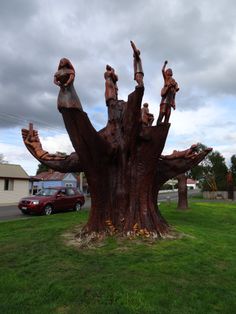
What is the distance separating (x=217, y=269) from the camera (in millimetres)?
6801

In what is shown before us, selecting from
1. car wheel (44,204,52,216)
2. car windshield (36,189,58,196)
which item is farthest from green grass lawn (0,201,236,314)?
car windshield (36,189,58,196)

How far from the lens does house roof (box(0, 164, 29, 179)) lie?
3678cm

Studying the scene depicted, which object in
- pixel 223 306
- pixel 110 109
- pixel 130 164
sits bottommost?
pixel 223 306

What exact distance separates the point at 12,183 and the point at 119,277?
33.2 meters

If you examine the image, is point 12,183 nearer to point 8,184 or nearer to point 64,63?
point 8,184

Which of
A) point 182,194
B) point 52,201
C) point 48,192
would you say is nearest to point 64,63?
point 182,194

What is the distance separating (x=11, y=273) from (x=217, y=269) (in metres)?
3.65

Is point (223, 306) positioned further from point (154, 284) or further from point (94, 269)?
point (94, 269)

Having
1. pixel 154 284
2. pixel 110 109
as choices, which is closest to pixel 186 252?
pixel 154 284

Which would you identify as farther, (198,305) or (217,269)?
(217,269)

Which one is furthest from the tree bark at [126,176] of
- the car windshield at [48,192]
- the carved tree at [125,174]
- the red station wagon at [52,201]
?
the car windshield at [48,192]

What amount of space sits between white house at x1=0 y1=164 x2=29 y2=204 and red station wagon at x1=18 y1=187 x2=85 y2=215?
1479cm

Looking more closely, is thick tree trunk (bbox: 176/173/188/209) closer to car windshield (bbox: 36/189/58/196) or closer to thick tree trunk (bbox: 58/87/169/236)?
car windshield (bbox: 36/189/58/196)

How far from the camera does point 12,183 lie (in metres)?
37.4
